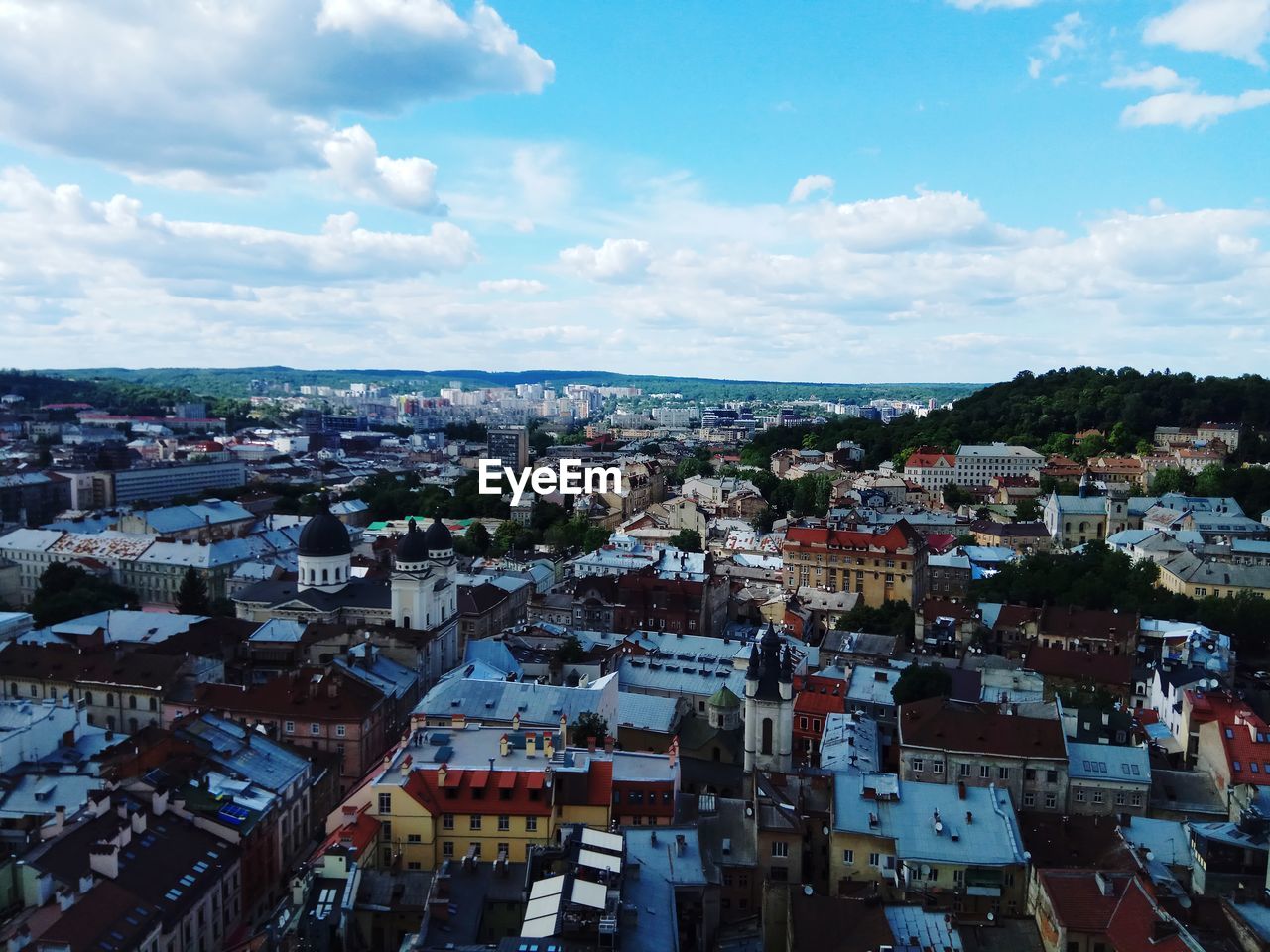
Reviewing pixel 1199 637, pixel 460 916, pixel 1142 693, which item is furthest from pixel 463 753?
pixel 1199 637

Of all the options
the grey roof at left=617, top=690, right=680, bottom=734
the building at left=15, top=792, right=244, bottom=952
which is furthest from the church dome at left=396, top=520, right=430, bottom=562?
the building at left=15, top=792, right=244, bottom=952

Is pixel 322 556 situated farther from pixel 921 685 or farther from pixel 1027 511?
pixel 1027 511

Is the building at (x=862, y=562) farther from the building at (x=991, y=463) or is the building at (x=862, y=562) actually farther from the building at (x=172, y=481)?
the building at (x=172, y=481)

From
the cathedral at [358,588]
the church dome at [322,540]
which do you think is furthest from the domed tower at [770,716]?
the church dome at [322,540]

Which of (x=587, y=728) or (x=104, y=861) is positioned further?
(x=587, y=728)

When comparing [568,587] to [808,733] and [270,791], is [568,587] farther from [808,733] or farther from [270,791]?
[270,791]

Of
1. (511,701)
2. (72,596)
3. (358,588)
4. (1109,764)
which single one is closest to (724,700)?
A: (511,701)
